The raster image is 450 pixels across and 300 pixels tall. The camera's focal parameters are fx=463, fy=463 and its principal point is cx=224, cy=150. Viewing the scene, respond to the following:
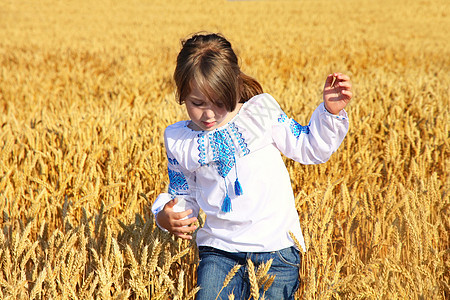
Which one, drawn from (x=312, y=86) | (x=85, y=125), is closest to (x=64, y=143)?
(x=85, y=125)

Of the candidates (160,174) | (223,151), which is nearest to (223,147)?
(223,151)

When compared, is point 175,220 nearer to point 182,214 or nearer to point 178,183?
point 182,214

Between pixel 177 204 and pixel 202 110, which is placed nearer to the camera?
pixel 202 110

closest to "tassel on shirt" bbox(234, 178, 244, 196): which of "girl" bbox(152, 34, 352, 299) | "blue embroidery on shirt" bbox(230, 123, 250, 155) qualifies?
"girl" bbox(152, 34, 352, 299)

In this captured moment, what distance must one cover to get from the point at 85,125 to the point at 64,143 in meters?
0.39

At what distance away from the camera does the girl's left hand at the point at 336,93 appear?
53.7 inches

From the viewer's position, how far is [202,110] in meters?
1.44

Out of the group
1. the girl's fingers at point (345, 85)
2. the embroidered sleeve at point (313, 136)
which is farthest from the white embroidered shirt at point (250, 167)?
the girl's fingers at point (345, 85)

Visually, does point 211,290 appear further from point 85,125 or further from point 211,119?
point 85,125

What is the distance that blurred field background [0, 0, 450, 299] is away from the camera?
144cm

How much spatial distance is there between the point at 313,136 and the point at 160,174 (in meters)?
1.22

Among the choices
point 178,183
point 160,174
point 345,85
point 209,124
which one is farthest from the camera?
point 160,174

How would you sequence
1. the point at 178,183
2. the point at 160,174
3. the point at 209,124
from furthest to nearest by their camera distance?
the point at 160,174, the point at 178,183, the point at 209,124

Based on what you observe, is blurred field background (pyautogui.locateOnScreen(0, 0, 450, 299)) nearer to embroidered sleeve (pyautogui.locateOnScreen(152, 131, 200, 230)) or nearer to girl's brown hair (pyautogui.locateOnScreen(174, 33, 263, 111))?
embroidered sleeve (pyautogui.locateOnScreen(152, 131, 200, 230))
